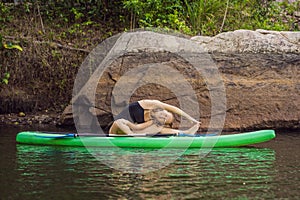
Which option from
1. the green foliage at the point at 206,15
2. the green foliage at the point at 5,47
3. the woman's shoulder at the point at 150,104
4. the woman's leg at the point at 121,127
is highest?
the green foliage at the point at 206,15

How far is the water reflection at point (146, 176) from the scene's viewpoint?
211 inches

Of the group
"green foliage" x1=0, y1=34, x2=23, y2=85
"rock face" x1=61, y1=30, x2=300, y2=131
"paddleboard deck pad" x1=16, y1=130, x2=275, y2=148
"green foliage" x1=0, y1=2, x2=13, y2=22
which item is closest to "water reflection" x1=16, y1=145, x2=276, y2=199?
"paddleboard deck pad" x1=16, y1=130, x2=275, y2=148

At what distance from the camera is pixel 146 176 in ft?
20.3

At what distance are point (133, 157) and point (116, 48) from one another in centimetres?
471

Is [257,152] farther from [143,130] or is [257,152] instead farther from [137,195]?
[137,195]

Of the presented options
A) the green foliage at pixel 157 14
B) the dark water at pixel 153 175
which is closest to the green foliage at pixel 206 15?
the green foliage at pixel 157 14

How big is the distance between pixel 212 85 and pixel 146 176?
5.17 m

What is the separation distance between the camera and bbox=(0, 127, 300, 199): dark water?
17.5ft

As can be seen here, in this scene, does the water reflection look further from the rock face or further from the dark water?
the rock face

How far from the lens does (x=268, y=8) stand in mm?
14633

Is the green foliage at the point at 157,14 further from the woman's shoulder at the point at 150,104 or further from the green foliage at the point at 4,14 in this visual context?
the woman's shoulder at the point at 150,104

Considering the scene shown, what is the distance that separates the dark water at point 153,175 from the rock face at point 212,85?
8.42 ft

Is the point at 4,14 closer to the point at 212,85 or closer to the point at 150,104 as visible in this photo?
the point at 212,85

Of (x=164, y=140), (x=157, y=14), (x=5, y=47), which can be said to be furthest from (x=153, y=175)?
(x=157, y=14)
